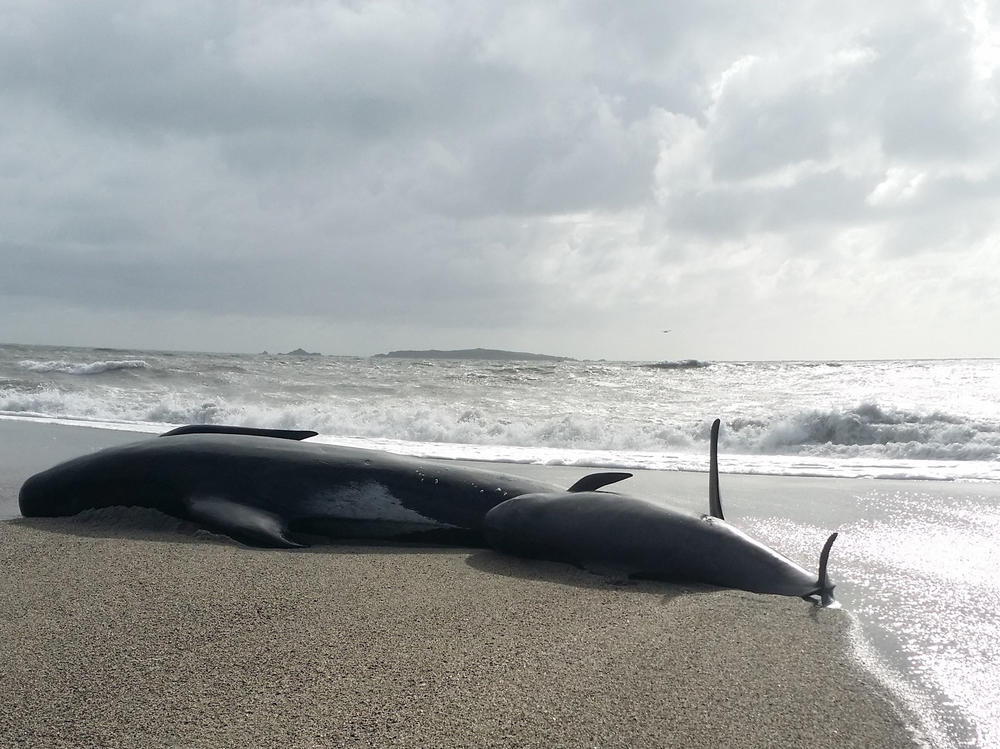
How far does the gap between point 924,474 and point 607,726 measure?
8.48 m

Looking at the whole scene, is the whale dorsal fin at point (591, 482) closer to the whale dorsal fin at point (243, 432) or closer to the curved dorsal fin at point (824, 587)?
the curved dorsal fin at point (824, 587)

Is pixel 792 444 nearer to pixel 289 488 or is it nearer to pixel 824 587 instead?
pixel 824 587

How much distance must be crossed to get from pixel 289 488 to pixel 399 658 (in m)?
2.50

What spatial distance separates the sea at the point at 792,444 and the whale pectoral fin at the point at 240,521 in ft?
5.98

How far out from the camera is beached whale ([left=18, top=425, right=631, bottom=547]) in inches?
195

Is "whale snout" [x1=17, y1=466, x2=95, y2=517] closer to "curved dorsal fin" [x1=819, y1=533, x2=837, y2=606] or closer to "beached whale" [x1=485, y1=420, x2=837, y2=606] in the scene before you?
"beached whale" [x1=485, y1=420, x2=837, y2=606]

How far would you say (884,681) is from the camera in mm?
2826

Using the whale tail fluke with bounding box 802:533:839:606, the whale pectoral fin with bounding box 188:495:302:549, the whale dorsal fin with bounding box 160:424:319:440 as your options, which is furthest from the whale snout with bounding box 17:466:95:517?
the whale tail fluke with bounding box 802:533:839:606

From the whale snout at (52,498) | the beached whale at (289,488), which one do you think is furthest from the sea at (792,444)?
the beached whale at (289,488)

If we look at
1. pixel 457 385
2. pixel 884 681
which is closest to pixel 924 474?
pixel 884 681

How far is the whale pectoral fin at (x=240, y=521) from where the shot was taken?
4.55 meters

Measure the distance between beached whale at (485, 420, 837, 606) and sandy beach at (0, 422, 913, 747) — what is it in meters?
0.14

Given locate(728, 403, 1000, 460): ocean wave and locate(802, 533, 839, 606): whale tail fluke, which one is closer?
locate(802, 533, 839, 606): whale tail fluke

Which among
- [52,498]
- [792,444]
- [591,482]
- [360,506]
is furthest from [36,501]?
[792,444]
